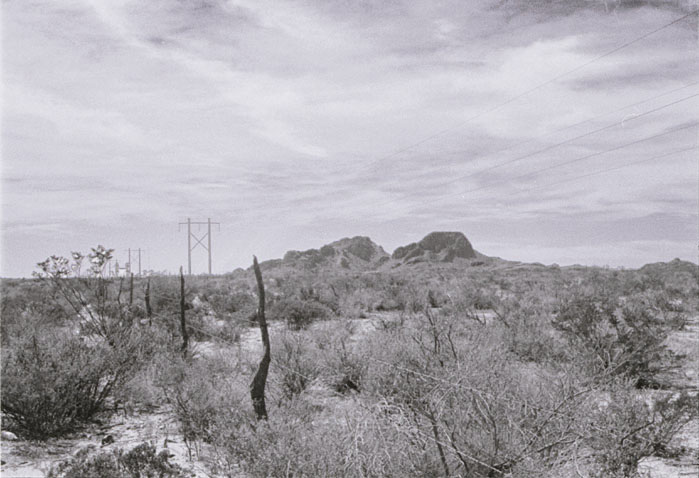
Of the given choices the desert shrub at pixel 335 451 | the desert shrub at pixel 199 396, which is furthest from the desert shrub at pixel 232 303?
the desert shrub at pixel 335 451

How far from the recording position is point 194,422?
8.48 m

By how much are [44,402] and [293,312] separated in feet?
38.9

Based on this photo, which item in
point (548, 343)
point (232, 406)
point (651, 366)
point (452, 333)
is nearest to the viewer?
point (232, 406)

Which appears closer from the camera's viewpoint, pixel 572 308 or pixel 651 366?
pixel 651 366

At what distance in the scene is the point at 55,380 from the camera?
9125mm

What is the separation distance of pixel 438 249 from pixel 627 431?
109m

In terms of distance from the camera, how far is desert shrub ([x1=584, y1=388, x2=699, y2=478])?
247 inches

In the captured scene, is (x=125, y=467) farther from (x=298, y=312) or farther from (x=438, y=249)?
(x=438, y=249)

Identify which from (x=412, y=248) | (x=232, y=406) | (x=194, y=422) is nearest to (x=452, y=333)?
(x=232, y=406)

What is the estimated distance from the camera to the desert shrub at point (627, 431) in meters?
6.29

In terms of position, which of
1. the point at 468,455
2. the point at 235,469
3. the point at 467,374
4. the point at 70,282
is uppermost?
the point at 70,282

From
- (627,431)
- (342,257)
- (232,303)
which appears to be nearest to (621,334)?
(627,431)

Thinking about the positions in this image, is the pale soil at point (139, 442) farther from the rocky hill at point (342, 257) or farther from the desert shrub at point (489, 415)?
the rocky hill at point (342, 257)

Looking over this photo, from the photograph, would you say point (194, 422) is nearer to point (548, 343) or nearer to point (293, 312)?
point (548, 343)
